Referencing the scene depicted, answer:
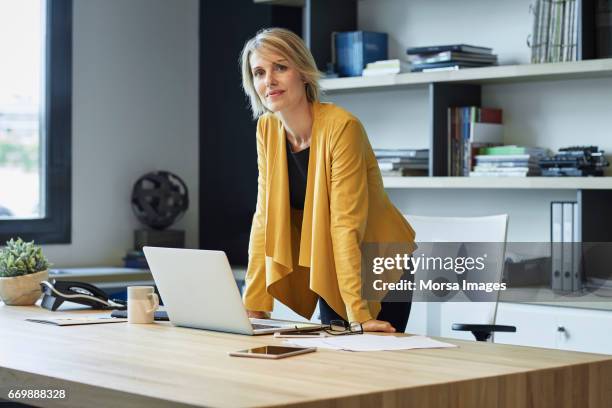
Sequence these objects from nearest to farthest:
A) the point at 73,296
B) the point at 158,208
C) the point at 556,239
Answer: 1. the point at 73,296
2. the point at 556,239
3. the point at 158,208

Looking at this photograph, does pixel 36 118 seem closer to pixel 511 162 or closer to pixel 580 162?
pixel 511 162

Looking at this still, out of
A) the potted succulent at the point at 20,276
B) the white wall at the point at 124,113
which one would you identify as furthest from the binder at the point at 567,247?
the white wall at the point at 124,113

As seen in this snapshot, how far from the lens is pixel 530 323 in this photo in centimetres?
376

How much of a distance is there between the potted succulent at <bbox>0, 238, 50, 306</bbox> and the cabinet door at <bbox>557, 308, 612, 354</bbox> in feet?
6.10

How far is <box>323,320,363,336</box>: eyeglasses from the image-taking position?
2471mm

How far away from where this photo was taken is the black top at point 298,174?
9.18 feet

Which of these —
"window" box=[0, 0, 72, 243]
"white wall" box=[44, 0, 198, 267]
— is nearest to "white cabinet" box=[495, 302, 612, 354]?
"white wall" box=[44, 0, 198, 267]

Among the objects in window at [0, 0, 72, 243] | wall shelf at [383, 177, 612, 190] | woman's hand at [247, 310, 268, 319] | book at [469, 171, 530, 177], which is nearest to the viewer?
woman's hand at [247, 310, 268, 319]

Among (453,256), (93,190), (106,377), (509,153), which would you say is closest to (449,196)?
(509,153)

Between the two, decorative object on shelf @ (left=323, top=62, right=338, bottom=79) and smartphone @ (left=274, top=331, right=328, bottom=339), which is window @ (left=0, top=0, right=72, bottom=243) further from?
smartphone @ (left=274, top=331, right=328, bottom=339)

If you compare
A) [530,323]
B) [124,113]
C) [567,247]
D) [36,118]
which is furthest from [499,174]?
[36,118]

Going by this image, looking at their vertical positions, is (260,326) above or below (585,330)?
above

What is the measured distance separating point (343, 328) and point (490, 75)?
176 cm

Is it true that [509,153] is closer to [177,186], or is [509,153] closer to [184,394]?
[177,186]
